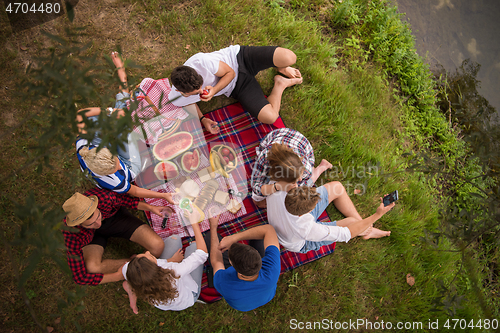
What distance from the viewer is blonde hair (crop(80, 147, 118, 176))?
2.69 meters

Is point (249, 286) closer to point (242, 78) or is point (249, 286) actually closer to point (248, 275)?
point (248, 275)

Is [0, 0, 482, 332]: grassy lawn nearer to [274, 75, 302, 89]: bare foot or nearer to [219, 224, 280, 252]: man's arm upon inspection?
[274, 75, 302, 89]: bare foot

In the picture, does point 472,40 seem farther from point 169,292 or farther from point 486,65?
point 169,292

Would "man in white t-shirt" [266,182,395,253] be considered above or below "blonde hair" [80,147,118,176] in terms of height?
below

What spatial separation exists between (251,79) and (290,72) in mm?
682

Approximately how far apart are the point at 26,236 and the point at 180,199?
2.16 m

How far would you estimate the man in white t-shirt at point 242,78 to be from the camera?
3.59 metres

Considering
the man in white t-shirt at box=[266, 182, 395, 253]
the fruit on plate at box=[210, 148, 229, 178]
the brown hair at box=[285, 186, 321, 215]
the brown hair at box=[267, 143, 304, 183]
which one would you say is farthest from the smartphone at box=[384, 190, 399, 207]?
the fruit on plate at box=[210, 148, 229, 178]

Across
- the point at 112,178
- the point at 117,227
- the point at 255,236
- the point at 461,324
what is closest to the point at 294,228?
the point at 255,236

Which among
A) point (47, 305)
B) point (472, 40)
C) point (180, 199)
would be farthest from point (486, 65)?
point (47, 305)

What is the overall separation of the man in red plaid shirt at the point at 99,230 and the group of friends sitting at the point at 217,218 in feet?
0.04

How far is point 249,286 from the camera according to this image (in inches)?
112

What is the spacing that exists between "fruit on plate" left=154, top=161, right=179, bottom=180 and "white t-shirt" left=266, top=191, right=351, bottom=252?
1.34 meters

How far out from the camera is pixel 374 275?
405 centimetres
